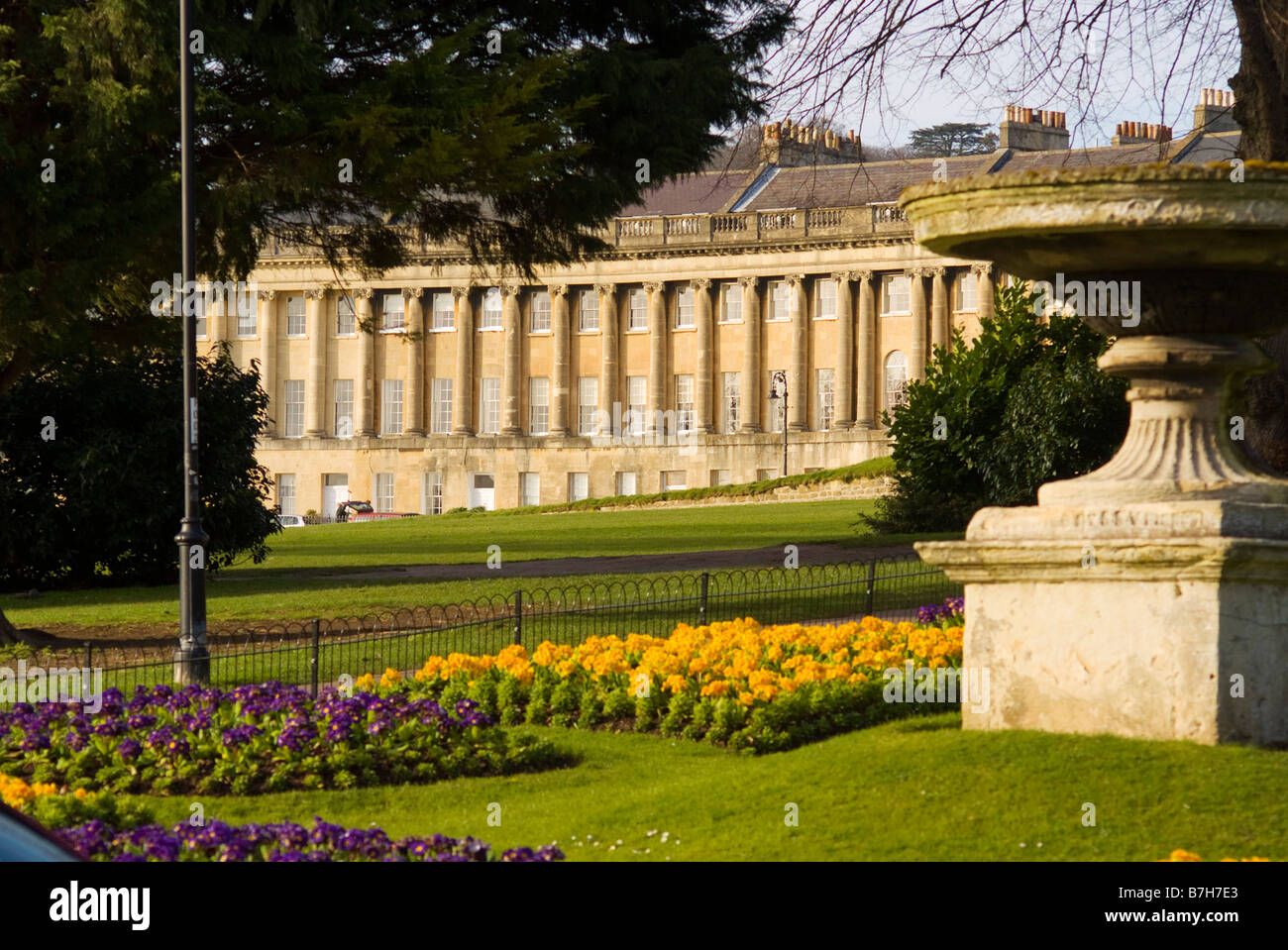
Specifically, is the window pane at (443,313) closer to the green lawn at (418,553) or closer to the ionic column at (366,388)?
the ionic column at (366,388)

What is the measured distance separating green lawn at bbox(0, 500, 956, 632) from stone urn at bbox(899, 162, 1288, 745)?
13136mm

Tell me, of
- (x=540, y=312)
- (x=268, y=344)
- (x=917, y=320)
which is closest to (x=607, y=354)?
(x=540, y=312)

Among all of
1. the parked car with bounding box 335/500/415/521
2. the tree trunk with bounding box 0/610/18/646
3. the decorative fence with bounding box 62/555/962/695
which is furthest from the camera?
the parked car with bounding box 335/500/415/521

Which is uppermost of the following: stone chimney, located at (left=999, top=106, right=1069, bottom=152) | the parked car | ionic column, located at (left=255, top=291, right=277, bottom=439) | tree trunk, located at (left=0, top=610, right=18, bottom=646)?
stone chimney, located at (left=999, top=106, right=1069, bottom=152)

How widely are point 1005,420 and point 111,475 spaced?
1446cm

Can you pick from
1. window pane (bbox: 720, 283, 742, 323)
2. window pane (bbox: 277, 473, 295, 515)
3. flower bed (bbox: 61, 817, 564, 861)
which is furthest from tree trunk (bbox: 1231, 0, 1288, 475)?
window pane (bbox: 277, 473, 295, 515)

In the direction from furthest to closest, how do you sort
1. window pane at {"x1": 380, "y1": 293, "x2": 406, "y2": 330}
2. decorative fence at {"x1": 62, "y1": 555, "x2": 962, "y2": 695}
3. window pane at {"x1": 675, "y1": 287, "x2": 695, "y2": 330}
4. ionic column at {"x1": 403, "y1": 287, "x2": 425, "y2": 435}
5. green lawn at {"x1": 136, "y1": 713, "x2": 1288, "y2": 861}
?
1. window pane at {"x1": 380, "y1": 293, "x2": 406, "y2": 330}
2. ionic column at {"x1": 403, "y1": 287, "x2": 425, "y2": 435}
3. window pane at {"x1": 675, "y1": 287, "x2": 695, "y2": 330}
4. decorative fence at {"x1": 62, "y1": 555, "x2": 962, "y2": 695}
5. green lawn at {"x1": 136, "y1": 713, "x2": 1288, "y2": 861}

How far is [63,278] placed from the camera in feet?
55.5

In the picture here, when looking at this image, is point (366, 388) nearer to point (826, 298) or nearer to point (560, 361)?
point (560, 361)

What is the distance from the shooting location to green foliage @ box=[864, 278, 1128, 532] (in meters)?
28.6

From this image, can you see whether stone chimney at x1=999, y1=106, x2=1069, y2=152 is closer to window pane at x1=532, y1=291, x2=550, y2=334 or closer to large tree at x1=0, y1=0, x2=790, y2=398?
window pane at x1=532, y1=291, x2=550, y2=334

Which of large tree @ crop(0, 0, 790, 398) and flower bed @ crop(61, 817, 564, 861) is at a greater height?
large tree @ crop(0, 0, 790, 398)

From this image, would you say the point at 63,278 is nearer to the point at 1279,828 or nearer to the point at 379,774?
the point at 379,774

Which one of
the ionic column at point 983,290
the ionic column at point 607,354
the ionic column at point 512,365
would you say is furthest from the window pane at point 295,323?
the ionic column at point 983,290
